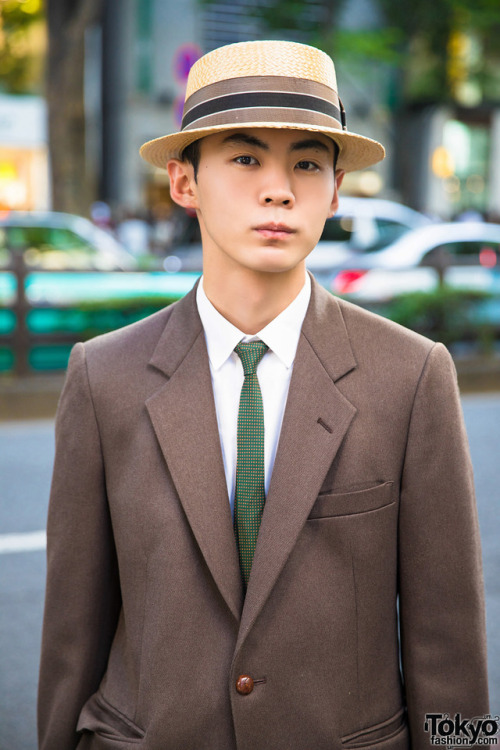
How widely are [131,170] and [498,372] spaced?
72.7 ft

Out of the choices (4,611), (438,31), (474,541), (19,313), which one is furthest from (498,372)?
(438,31)

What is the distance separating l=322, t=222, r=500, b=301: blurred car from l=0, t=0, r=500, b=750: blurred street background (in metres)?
0.03

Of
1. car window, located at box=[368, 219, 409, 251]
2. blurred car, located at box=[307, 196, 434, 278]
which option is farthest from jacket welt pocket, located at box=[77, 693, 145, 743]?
car window, located at box=[368, 219, 409, 251]

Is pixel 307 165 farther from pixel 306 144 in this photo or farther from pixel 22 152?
pixel 22 152

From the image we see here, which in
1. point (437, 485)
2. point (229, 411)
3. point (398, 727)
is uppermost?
point (229, 411)

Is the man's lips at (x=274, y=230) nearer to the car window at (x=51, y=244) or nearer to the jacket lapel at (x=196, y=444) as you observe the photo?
the jacket lapel at (x=196, y=444)

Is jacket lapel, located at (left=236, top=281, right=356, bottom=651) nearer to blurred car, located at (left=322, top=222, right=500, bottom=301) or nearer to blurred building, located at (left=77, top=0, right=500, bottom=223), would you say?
blurred car, located at (left=322, top=222, right=500, bottom=301)

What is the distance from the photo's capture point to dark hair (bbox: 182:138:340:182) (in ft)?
5.95

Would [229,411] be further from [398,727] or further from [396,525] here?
[398,727]

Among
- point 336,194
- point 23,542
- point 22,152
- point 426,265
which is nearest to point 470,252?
point 426,265

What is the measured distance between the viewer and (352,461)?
1.74 m

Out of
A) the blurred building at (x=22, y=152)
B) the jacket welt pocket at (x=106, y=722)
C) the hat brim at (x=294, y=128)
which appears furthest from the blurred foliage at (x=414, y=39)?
the jacket welt pocket at (x=106, y=722)

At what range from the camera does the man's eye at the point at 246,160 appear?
1.73m

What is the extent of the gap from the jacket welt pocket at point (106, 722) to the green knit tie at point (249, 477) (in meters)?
0.37
